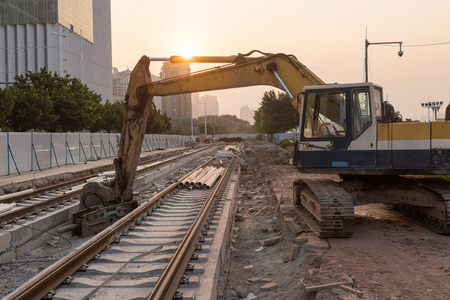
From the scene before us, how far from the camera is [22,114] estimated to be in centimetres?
2734

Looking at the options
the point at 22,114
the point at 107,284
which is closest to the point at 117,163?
the point at 107,284

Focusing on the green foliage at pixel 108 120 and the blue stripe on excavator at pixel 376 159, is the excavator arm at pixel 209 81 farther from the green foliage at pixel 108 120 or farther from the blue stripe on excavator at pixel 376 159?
the green foliage at pixel 108 120

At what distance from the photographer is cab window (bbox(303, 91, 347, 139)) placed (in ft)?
28.4

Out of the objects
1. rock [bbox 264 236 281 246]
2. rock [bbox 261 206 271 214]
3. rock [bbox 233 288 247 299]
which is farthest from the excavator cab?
rock [bbox 261 206 271 214]

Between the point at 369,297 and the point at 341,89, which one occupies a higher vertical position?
the point at 341,89

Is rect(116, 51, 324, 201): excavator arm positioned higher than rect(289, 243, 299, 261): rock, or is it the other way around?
rect(116, 51, 324, 201): excavator arm

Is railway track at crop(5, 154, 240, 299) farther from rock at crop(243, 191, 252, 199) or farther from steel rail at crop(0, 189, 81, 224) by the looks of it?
rock at crop(243, 191, 252, 199)

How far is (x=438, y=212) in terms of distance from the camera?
8.54 meters

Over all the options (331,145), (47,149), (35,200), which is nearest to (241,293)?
(331,145)

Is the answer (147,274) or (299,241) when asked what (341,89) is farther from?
(147,274)

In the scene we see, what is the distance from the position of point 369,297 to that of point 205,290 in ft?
7.13

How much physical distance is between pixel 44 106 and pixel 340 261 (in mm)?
26715

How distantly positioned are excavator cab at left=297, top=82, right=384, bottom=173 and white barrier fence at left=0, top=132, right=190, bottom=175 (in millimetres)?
15664

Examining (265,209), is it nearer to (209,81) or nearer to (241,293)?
(209,81)
